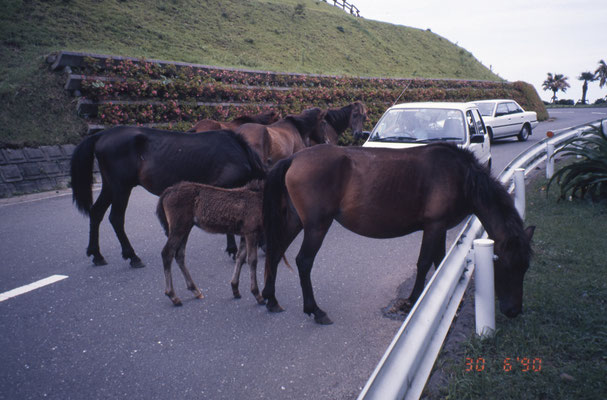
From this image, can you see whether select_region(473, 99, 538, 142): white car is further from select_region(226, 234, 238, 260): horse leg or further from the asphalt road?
select_region(226, 234, 238, 260): horse leg

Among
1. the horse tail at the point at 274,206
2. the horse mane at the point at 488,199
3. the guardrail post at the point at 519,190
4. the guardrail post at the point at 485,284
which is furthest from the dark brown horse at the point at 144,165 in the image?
the guardrail post at the point at 519,190

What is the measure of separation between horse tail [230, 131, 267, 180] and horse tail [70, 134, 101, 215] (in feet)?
6.28

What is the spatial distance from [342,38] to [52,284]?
44.2 metres

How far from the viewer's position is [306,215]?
12.8 feet

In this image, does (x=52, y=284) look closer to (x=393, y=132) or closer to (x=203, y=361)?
(x=203, y=361)

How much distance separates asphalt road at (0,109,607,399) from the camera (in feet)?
9.78

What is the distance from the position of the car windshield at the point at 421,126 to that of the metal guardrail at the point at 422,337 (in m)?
4.15

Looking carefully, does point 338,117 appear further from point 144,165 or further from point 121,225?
point 121,225

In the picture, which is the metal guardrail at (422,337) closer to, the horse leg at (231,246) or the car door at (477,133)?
the horse leg at (231,246)

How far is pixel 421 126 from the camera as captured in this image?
784 centimetres

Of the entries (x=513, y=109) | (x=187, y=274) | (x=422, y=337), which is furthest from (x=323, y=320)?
(x=513, y=109)

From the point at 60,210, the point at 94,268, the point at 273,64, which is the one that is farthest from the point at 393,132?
the point at 273,64

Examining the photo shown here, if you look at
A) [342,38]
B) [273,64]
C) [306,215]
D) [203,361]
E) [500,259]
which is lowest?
[203,361]

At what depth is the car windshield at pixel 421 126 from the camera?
299 inches
